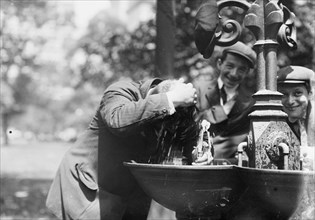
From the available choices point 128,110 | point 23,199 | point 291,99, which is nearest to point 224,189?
point 128,110

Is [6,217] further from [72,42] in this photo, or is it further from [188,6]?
[72,42]

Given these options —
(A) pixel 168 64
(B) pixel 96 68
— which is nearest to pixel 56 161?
(B) pixel 96 68

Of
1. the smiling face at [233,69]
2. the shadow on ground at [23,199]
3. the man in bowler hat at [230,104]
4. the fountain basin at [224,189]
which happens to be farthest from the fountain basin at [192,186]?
the shadow on ground at [23,199]

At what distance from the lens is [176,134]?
10.6 feet

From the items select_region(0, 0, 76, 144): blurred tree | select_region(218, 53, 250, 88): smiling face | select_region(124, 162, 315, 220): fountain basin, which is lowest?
select_region(124, 162, 315, 220): fountain basin

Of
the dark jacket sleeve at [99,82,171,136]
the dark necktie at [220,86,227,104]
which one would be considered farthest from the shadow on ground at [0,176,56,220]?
the dark jacket sleeve at [99,82,171,136]

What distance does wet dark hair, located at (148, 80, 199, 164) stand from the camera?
10.4 ft

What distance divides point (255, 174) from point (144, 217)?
1.35 m

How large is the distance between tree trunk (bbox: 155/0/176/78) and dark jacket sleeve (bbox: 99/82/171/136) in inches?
98.9

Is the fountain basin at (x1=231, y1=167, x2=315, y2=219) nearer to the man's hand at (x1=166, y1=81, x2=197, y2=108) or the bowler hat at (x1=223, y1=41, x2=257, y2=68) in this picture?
the man's hand at (x1=166, y1=81, x2=197, y2=108)

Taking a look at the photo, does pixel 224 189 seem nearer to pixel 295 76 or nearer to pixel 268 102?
pixel 268 102

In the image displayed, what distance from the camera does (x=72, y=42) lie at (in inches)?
967

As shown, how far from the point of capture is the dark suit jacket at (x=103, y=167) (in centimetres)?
346

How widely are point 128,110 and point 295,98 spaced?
1359 millimetres
